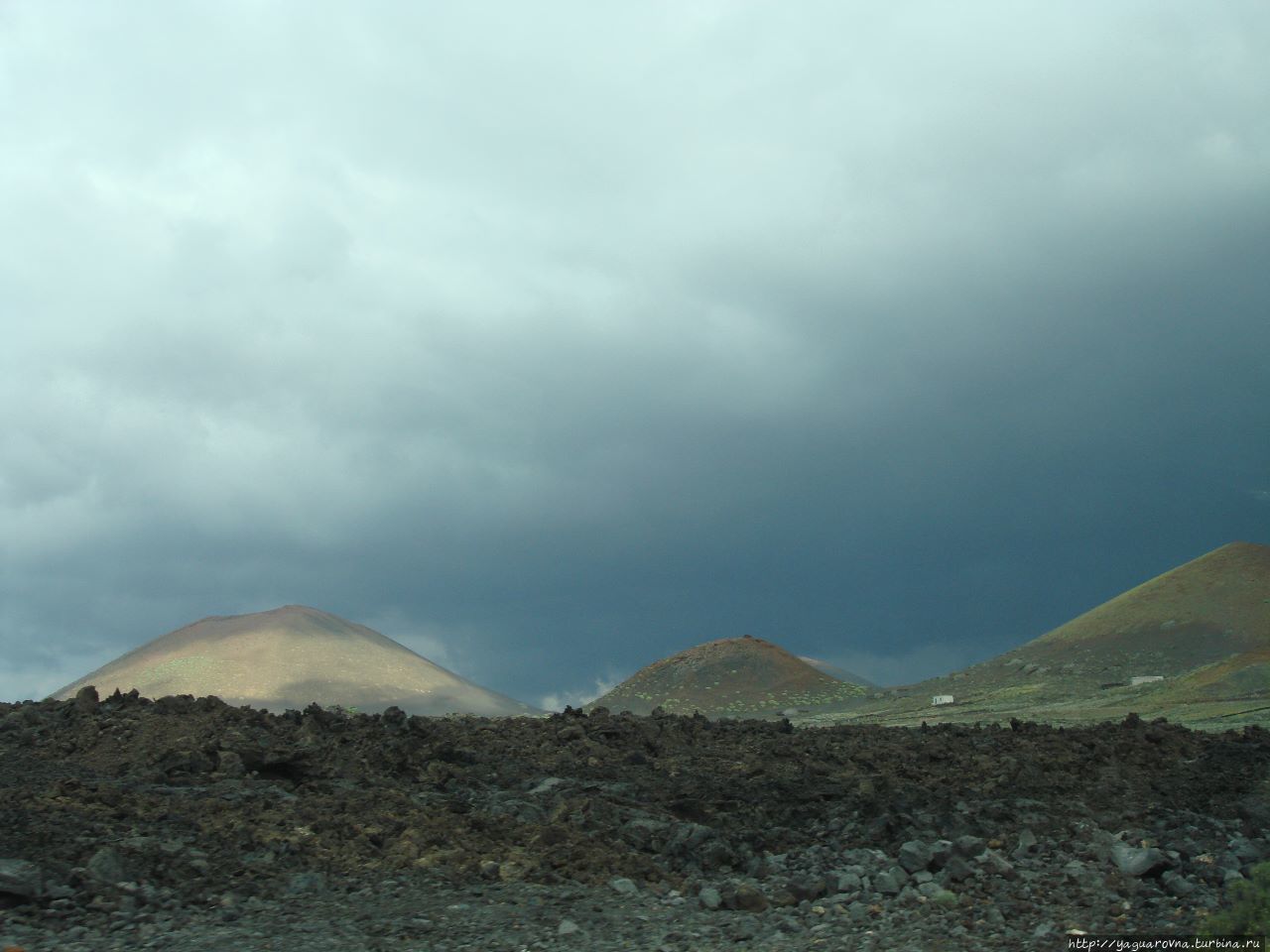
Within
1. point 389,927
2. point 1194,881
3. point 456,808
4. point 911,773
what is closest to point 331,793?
point 456,808

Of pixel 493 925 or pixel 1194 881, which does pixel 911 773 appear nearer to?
pixel 1194 881

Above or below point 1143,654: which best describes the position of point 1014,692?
below

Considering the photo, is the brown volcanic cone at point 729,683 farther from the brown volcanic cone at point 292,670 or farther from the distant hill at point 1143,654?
the brown volcanic cone at point 292,670

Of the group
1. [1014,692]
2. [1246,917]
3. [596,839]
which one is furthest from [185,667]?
[1246,917]

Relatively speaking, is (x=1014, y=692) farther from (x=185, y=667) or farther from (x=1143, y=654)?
(x=185, y=667)

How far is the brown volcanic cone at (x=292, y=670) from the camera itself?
205 feet

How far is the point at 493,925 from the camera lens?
10.1 m

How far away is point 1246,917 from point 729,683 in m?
73.5

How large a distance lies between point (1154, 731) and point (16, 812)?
15.7 metres

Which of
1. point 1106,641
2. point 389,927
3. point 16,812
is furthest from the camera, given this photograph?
point 1106,641

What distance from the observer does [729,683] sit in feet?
267

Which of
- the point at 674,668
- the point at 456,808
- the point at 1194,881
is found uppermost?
the point at 674,668

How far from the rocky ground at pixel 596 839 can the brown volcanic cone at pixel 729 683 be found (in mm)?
57462

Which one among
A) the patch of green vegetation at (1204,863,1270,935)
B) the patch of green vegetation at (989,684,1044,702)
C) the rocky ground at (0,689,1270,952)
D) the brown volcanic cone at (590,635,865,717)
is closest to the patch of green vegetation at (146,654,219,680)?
the brown volcanic cone at (590,635,865,717)
